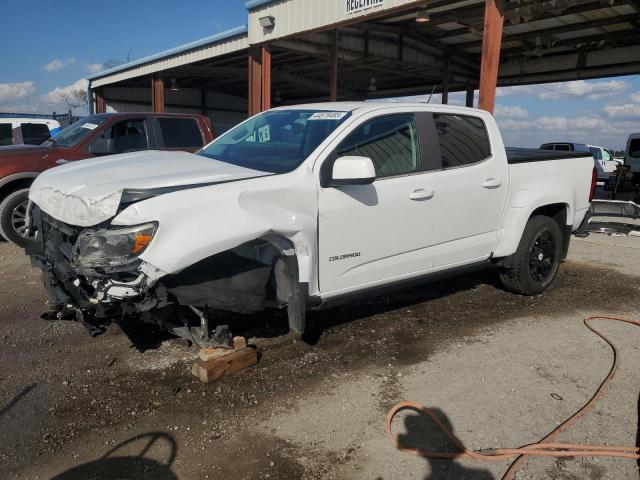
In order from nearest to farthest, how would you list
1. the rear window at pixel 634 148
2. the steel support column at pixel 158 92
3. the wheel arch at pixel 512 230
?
the wheel arch at pixel 512 230
the rear window at pixel 634 148
the steel support column at pixel 158 92

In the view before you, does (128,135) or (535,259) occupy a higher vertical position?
(128,135)

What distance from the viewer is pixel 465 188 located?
Answer: 4398 millimetres

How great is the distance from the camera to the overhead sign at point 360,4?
29.9 ft

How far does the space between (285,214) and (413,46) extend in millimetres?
13955

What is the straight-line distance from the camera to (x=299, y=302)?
336 cm

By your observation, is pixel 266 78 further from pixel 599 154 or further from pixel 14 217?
pixel 599 154

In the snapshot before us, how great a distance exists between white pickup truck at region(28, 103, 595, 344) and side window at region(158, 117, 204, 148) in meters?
3.48

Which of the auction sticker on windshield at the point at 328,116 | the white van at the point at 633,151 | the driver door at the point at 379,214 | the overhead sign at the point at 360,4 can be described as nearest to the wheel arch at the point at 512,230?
the driver door at the point at 379,214

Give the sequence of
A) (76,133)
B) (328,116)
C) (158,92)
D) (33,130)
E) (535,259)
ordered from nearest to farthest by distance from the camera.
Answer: (328,116) < (535,259) < (76,133) < (33,130) < (158,92)

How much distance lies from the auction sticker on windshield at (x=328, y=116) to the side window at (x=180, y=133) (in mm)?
4328

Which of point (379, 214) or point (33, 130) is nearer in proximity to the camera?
point (379, 214)

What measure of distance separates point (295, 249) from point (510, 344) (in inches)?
85.1

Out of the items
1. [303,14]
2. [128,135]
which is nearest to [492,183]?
[128,135]

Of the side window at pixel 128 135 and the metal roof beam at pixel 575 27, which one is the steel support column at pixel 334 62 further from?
the side window at pixel 128 135
